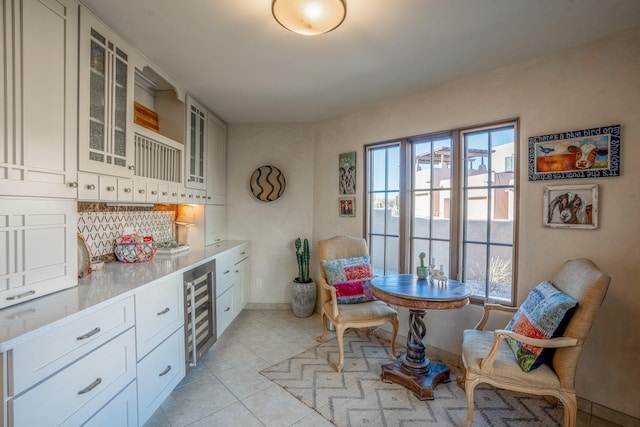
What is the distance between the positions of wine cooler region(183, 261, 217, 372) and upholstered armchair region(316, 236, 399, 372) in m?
1.06

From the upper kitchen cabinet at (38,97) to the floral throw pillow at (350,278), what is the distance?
2.07m

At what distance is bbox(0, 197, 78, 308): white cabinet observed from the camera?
4.56 ft

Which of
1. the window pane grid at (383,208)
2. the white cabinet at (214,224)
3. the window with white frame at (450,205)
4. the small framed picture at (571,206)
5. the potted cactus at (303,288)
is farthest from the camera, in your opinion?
the potted cactus at (303,288)

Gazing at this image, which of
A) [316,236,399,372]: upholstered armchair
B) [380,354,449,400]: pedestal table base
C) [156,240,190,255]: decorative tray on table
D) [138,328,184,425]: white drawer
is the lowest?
[380,354,449,400]: pedestal table base

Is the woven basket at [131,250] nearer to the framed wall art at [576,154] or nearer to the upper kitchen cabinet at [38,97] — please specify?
the upper kitchen cabinet at [38,97]

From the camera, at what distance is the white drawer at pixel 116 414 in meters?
1.37

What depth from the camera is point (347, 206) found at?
142 inches

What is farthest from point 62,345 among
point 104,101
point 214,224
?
point 214,224

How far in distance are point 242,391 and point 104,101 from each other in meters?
2.25

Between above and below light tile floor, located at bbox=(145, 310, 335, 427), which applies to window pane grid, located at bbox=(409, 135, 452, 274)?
above

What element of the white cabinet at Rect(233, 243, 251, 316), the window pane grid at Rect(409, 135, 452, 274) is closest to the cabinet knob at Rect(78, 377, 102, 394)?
the white cabinet at Rect(233, 243, 251, 316)

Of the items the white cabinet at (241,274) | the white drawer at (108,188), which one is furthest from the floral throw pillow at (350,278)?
the white drawer at (108,188)

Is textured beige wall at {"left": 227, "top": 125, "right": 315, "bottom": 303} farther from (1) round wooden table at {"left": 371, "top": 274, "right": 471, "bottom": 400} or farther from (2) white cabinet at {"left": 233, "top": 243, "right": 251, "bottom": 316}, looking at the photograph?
(1) round wooden table at {"left": 371, "top": 274, "right": 471, "bottom": 400}

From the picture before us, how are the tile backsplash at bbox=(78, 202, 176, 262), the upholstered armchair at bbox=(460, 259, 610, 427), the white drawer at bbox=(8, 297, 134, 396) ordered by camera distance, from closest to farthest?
the white drawer at bbox=(8, 297, 134, 396) → the upholstered armchair at bbox=(460, 259, 610, 427) → the tile backsplash at bbox=(78, 202, 176, 262)
